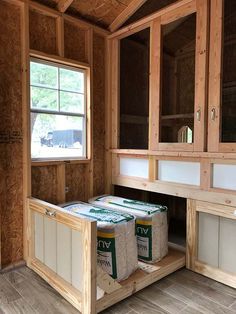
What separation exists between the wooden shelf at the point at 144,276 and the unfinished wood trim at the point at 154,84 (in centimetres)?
117

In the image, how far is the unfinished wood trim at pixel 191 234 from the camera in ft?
8.42

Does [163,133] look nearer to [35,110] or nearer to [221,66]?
[221,66]

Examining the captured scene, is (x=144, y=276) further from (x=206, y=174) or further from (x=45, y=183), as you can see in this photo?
(x=45, y=183)

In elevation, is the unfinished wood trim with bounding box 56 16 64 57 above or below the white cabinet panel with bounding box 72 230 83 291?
above

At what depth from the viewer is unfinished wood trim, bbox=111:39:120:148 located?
332cm

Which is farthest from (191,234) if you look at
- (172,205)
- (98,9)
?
(98,9)

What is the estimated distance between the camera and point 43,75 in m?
2.86

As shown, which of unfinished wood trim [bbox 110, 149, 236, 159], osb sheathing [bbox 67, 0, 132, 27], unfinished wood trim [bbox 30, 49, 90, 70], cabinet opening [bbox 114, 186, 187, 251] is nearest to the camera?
unfinished wood trim [bbox 110, 149, 236, 159]

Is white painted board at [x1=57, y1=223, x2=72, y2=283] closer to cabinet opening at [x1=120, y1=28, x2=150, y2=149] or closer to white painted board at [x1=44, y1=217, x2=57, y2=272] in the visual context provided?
white painted board at [x1=44, y1=217, x2=57, y2=272]

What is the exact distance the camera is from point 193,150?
2.51 metres

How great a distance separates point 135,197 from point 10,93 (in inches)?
82.5

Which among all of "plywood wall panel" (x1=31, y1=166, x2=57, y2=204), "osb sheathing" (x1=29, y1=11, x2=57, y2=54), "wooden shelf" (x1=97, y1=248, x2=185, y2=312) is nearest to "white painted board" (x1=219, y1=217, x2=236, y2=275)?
"wooden shelf" (x1=97, y1=248, x2=185, y2=312)

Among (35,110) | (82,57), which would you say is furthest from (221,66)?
(35,110)

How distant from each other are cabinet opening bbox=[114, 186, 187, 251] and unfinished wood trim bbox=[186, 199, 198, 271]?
0.53 m
